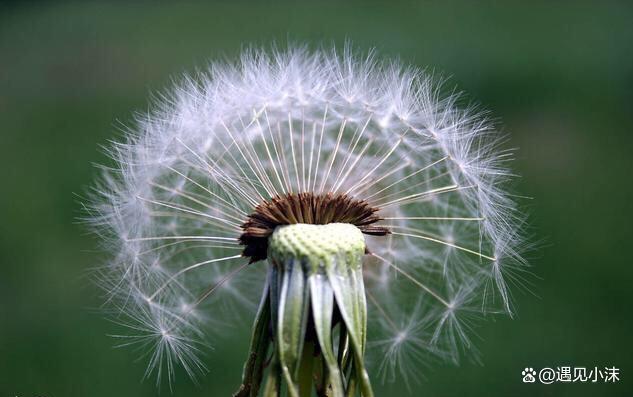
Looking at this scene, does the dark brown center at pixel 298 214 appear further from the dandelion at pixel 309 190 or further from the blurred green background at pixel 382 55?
the blurred green background at pixel 382 55

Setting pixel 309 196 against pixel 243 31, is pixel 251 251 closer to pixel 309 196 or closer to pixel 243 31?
pixel 309 196

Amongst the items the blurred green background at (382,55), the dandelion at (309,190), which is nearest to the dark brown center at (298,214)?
the dandelion at (309,190)

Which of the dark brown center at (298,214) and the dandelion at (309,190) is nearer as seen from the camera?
the dark brown center at (298,214)

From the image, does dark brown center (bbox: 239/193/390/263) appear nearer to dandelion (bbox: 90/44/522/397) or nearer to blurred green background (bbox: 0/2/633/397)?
dandelion (bbox: 90/44/522/397)

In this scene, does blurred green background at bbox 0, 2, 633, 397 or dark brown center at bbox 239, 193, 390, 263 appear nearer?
dark brown center at bbox 239, 193, 390, 263

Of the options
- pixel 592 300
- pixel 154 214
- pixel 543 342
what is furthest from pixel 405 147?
pixel 592 300

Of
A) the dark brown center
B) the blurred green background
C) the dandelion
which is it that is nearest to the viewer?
the dark brown center

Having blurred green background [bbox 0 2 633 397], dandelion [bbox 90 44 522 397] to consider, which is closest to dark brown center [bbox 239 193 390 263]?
dandelion [bbox 90 44 522 397]
